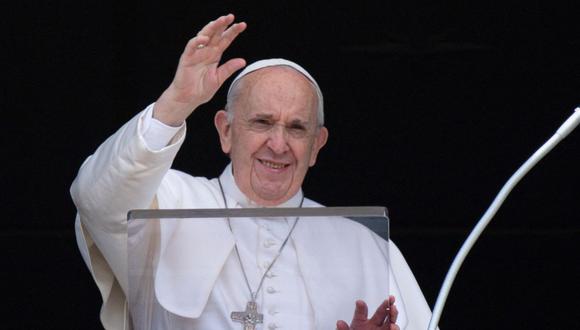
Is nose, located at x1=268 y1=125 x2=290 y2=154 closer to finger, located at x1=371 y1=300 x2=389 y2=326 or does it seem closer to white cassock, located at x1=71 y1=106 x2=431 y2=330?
white cassock, located at x1=71 y1=106 x2=431 y2=330

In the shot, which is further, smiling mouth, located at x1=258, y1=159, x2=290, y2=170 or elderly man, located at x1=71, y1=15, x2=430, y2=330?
smiling mouth, located at x1=258, y1=159, x2=290, y2=170

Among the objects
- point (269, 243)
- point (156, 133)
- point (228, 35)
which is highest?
point (228, 35)

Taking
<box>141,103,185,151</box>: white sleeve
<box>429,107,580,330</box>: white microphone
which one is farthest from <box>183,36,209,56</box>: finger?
<box>429,107,580,330</box>: white microphone

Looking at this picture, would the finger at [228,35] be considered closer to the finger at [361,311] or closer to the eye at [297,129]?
the eye at [297,129]

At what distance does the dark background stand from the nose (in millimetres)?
1028

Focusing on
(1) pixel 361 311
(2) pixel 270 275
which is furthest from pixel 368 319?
(2) pixel 270 275

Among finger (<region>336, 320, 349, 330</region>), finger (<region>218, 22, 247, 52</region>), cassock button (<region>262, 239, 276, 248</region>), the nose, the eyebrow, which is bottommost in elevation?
finger (<region>336, 320, 349, 330</region>)

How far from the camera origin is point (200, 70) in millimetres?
3486

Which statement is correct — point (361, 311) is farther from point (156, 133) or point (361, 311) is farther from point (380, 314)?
point (156, 133)

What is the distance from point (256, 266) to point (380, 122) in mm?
2080

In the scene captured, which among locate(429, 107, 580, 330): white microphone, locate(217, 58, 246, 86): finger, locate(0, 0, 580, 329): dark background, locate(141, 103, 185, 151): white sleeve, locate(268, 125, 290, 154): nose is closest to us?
locate(429, 107, 580, 330): white microphone

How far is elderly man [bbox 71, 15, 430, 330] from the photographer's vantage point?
9.92 feet

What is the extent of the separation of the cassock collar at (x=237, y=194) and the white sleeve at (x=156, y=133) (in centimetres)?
55

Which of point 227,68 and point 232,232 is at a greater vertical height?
point 227,68
